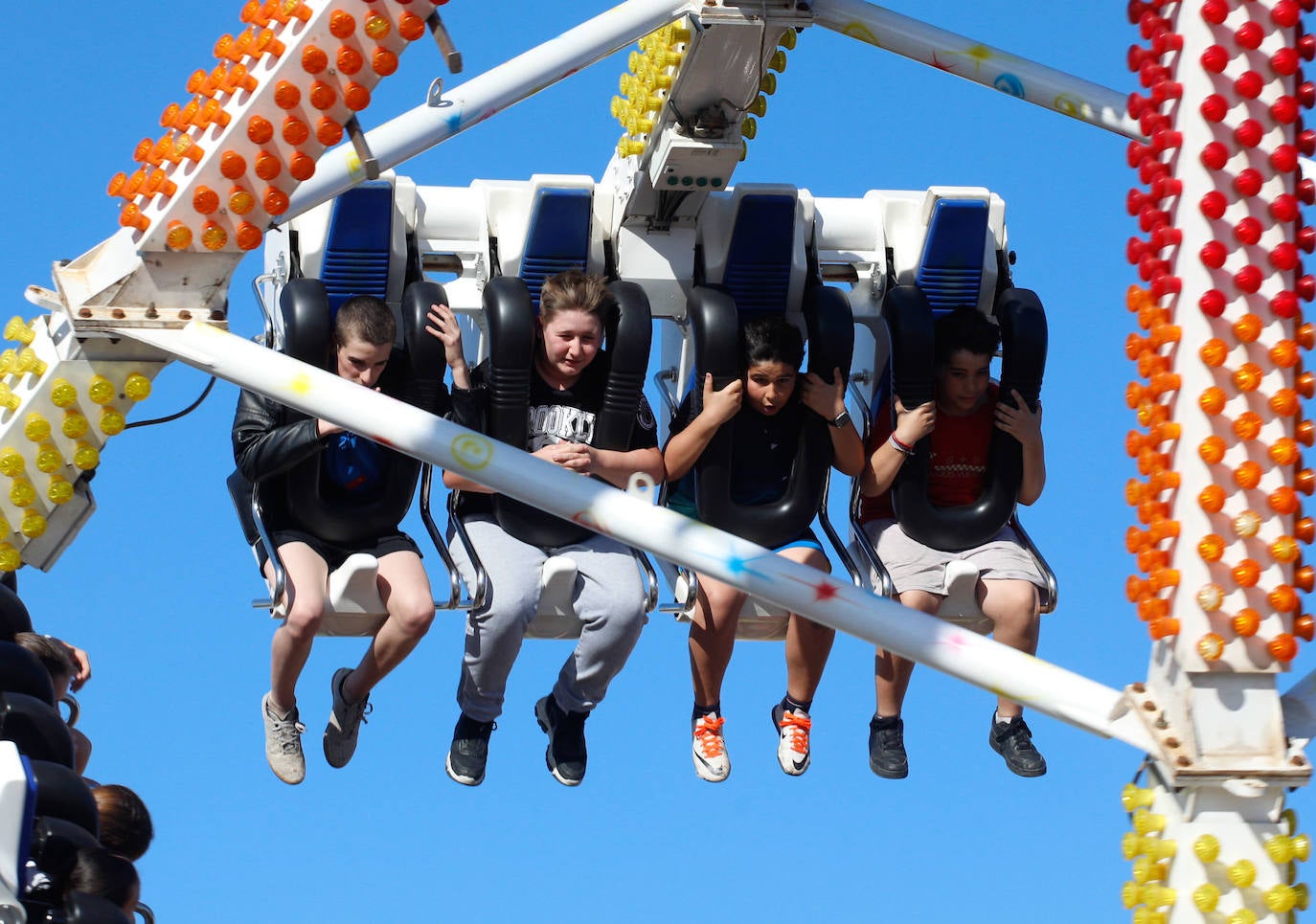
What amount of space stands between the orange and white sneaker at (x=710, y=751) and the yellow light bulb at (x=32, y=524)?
3.14 meters

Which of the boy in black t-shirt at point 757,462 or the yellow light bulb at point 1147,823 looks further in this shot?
the boy in black t-shirt at point 757,462

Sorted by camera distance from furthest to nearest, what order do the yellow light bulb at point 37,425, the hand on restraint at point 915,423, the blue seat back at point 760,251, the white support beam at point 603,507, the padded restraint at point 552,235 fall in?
the blue seat back at point 760,251, the padded restraint at point 552,235, the hand on restraint at point 915,423, the yellow light bulb at point 37,425, the white support beam at point 603,507

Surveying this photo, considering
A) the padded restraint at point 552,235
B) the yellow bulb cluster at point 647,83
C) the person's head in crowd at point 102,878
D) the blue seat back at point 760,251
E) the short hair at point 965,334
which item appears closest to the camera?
the person's head in crowd at point 102,878

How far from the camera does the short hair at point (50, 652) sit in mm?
8547

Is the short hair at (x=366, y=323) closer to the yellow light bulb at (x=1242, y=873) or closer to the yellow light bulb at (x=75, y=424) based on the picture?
the yellow light bulb at (x=75, y=424)

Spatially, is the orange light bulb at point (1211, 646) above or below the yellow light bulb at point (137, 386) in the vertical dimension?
below

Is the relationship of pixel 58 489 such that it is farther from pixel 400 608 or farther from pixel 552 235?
pixel 552 235

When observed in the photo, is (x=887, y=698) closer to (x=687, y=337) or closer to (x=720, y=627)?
(x=720, y=627)

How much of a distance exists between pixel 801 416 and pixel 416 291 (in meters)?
1.58

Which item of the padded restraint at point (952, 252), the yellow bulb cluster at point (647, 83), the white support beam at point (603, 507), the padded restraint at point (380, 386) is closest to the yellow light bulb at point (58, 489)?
the white support beam at point (603, 507)

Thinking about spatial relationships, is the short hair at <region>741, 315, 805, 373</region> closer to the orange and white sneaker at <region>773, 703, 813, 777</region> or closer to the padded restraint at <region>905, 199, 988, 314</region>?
the padded restraint at <region>905, 199, 988, 314</region>

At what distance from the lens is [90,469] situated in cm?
859

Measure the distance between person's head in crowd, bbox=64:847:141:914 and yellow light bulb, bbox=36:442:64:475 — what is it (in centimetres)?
155

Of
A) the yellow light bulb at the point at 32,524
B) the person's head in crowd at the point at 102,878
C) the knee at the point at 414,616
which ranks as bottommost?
the person's head in crowd at the point at 102,878
